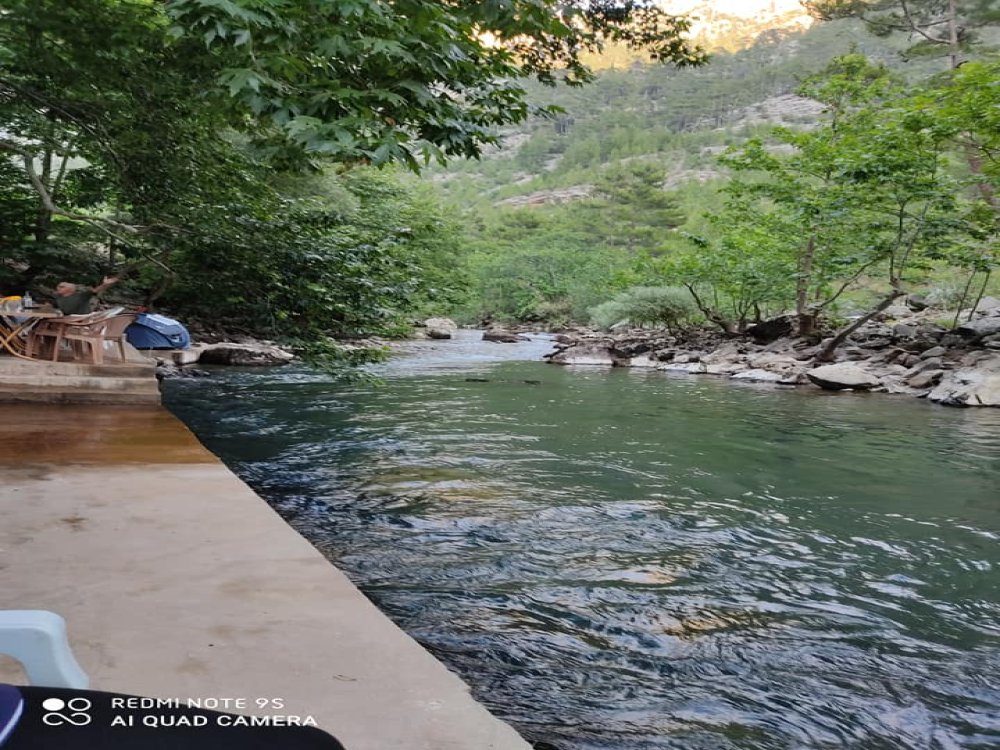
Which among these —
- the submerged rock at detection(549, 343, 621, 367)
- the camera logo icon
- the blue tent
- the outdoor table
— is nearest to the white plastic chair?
the camera logo icon

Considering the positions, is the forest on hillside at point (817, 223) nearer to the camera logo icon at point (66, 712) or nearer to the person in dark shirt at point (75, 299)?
the camera logo icon at point (66, 712)

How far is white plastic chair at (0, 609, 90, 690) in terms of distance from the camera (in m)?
1.06

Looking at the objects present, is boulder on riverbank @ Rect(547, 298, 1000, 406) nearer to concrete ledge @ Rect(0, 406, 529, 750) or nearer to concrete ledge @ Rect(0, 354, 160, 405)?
concrete ledge @ Rect(0, 354, 160, 405)

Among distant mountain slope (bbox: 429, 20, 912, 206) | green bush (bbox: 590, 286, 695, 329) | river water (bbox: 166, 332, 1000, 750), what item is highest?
distant mountain slope (bbox: 429, 20, 912, 206)

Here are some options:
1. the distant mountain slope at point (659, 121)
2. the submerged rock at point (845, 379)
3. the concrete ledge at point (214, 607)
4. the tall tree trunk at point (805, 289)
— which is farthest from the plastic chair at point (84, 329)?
the distant mountain slope at point (659, 121)

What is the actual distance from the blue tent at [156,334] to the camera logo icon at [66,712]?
15.4 metres

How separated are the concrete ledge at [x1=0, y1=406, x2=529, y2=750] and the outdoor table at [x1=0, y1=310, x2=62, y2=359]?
15.3ft

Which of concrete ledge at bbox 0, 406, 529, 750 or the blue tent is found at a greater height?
concrete ledge at bbox 0, 406, 529, 750

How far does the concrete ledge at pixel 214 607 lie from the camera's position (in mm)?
1982

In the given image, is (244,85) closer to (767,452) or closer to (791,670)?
(791,670)

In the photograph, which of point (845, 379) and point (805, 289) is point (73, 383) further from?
point (805, 289)

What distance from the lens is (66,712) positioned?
2.67 ft

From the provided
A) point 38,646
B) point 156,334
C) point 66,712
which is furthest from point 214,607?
point 156,334

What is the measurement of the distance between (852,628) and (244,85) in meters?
4.07
